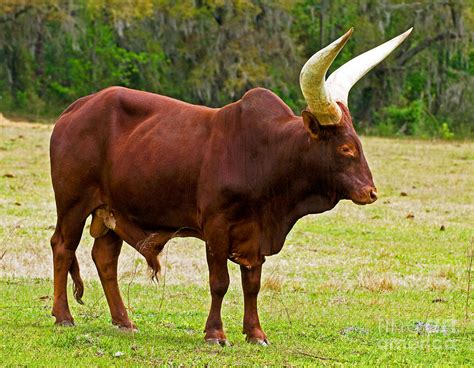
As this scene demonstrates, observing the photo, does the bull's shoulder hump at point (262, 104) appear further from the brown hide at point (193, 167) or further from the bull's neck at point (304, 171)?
the bull's neck at point (304, 171)

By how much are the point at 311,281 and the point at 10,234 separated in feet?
16.3

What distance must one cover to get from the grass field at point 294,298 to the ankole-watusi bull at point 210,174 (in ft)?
1.67

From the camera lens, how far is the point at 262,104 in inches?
360

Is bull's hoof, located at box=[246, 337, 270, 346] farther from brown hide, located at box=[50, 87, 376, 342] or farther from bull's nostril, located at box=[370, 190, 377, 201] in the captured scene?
bull's nostril, located at box=[370, 190, 377, 201]

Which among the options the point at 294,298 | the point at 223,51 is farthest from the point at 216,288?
the point at 223,51

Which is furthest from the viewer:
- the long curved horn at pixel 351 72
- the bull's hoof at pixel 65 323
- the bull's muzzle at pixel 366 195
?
the bull's hoof at pixel 65 323

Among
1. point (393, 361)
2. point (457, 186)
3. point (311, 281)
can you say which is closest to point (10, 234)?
point (311, 281)

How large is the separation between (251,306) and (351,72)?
7.20ft

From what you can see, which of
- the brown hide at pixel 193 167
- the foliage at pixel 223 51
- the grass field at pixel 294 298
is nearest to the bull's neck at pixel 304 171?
the brown hide at pixel 193 167

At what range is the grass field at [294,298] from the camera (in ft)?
27.7

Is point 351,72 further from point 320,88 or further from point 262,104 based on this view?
point 320,88

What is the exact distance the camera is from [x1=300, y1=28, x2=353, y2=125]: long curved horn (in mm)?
8102

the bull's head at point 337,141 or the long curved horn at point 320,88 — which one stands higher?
the long curved horn at point 320,88

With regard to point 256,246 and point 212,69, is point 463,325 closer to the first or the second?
point 256,246
